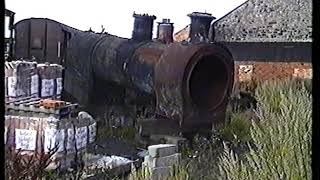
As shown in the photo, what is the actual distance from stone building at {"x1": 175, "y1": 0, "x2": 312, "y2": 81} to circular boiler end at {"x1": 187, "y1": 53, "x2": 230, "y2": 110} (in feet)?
32.3

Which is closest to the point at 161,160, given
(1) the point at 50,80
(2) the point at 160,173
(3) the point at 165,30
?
(2) the point at 160,173

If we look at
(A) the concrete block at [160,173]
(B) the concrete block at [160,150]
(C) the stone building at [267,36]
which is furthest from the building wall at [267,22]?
(A) the concrete block at [160,173]

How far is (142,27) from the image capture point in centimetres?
1127

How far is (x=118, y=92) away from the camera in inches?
466

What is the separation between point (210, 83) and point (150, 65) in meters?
1.13

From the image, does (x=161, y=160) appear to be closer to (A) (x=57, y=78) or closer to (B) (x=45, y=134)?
(B) (x=45, y=134)

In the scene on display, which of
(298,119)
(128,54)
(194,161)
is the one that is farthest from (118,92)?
(298,119)

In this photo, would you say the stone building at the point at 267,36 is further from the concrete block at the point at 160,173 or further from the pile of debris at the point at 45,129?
the concrete block at the point at 160,173

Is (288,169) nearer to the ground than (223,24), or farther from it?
nearer to the ground

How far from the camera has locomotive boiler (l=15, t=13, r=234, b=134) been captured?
913 cm

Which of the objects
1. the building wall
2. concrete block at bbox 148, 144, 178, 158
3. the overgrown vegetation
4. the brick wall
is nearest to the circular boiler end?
the overgrown vegetation

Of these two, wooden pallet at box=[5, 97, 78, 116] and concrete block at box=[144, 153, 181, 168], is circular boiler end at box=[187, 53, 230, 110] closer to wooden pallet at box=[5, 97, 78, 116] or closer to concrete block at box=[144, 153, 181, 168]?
concrete block at box=[144, 153, 181, 168]
